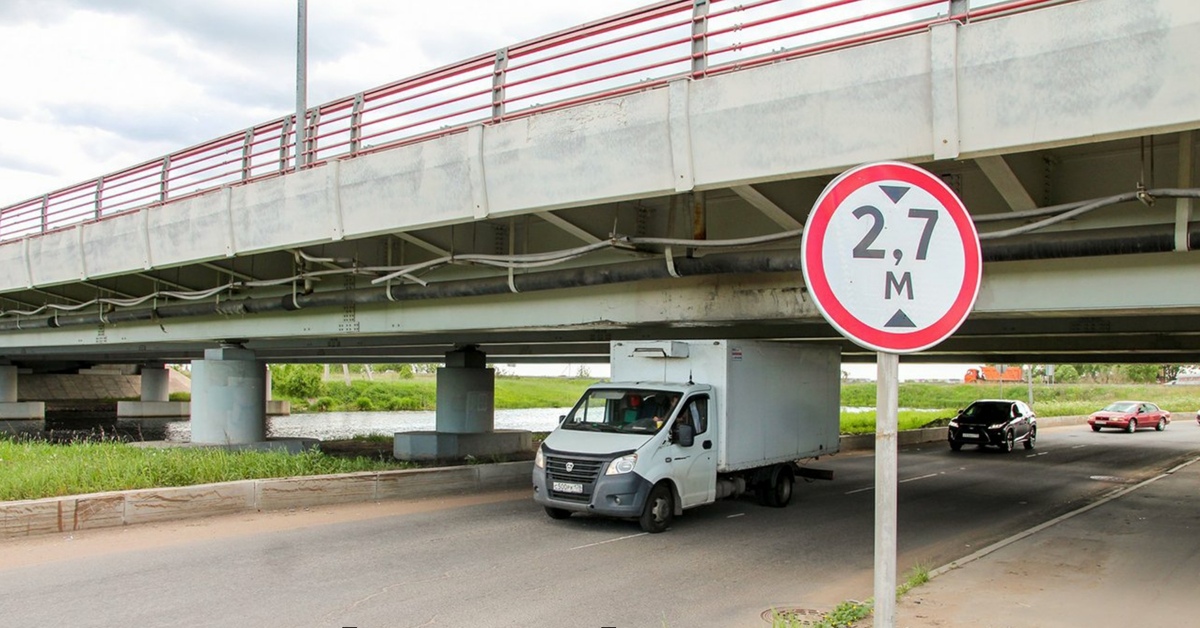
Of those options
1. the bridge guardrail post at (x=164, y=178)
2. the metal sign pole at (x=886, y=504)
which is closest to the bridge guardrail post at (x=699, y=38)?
the metal sign pole at (x=886, y=504)

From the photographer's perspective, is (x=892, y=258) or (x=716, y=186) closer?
(x=892, y=258)

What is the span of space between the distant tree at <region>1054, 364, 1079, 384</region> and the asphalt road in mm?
105108

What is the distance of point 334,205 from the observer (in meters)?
13.7

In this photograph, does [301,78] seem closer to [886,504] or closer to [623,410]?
[623,410]

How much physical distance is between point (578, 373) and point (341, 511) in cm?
9669

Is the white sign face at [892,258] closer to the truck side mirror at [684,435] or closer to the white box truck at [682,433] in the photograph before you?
the white box truck at [682,433]

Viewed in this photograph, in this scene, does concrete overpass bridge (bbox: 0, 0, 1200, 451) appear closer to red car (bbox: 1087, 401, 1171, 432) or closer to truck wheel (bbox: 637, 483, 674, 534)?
truck wheel (bbox: 637, 483, 674, 534)

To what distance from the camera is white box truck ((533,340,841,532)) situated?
474 inches

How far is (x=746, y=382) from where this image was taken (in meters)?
13.8

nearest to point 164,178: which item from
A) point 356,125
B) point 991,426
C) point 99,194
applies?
point 99,194

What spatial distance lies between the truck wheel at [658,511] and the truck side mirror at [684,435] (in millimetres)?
626

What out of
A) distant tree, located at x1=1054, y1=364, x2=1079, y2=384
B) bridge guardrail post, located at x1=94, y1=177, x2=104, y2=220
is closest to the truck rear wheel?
bridge guardrail post, located at x1=94, y1=177, x2=104, y2=220

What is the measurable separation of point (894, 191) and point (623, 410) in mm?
9531

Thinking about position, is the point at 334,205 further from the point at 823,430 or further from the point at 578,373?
the point at 578,373
